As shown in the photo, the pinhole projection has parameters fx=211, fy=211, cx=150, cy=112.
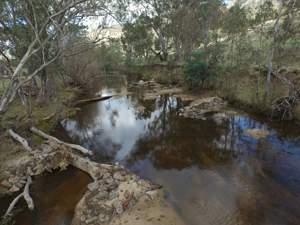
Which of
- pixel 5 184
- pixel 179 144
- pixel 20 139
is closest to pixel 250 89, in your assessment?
pixel 179 144

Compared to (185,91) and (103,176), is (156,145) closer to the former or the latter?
(103,176)

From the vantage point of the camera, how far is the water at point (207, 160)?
551 centimetres

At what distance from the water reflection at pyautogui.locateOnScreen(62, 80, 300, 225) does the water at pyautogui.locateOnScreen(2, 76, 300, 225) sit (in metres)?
0.02

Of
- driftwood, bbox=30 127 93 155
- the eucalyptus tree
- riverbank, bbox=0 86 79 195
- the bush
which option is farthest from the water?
the bush

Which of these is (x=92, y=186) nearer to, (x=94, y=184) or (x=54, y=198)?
(x=94, y=184)

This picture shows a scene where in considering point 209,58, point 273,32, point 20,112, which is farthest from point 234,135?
point 20,112

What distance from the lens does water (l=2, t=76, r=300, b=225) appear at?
5508mm

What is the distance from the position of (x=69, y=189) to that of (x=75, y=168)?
3.72 ft

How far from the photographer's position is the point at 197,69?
57.2ft

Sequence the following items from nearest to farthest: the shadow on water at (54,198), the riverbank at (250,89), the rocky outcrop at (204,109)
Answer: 1. the shadow on water at (54,198)
2. the riverbank at (250,89)
3. the rocky outcrop at (204,109)

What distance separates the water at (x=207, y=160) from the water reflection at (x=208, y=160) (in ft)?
0.08

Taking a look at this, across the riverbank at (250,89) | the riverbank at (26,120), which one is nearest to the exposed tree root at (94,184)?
the riverbank at (26,120)

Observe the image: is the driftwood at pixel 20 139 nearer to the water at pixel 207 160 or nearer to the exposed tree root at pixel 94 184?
the exposed tree root at pixel 94 184

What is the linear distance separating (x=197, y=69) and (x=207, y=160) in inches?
428
